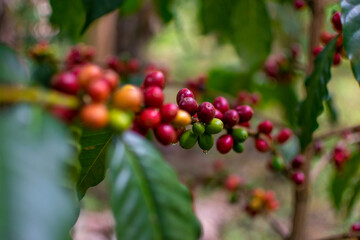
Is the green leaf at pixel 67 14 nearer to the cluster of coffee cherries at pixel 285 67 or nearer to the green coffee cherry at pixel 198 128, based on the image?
the green coffee cherry at pixel 198 128

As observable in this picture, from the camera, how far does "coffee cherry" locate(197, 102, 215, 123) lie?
57 cm

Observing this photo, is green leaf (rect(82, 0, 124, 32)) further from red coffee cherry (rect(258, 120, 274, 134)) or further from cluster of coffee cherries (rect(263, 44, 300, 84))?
cluster of coffee cherries (rect(263, 44, 300, 84))

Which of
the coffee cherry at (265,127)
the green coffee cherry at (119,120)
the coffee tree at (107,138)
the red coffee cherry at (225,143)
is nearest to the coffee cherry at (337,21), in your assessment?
the coffee tree at (107,138)

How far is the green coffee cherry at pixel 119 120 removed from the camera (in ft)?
1.29

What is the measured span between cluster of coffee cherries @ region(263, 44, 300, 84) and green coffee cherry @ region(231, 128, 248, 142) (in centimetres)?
92

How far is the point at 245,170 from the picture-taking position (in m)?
4.60

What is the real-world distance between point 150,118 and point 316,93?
0.51m

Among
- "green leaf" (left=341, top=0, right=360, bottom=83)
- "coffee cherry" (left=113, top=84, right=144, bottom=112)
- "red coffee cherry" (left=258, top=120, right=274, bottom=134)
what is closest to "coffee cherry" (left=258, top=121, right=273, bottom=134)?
"red coffee cherry" (left=258, top=120, right=274, bottom=134)

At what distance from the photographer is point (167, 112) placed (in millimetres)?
485

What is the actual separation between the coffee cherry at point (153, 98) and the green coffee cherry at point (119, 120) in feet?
0.25

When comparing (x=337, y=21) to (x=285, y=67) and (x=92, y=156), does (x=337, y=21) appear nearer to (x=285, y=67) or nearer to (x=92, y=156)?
(x=92, y=156)

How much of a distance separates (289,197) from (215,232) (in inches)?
44.1

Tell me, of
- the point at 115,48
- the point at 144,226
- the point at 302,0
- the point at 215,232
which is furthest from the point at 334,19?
the point at 115,48

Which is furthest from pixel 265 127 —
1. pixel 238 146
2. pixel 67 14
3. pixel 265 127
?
pixel 67 14
